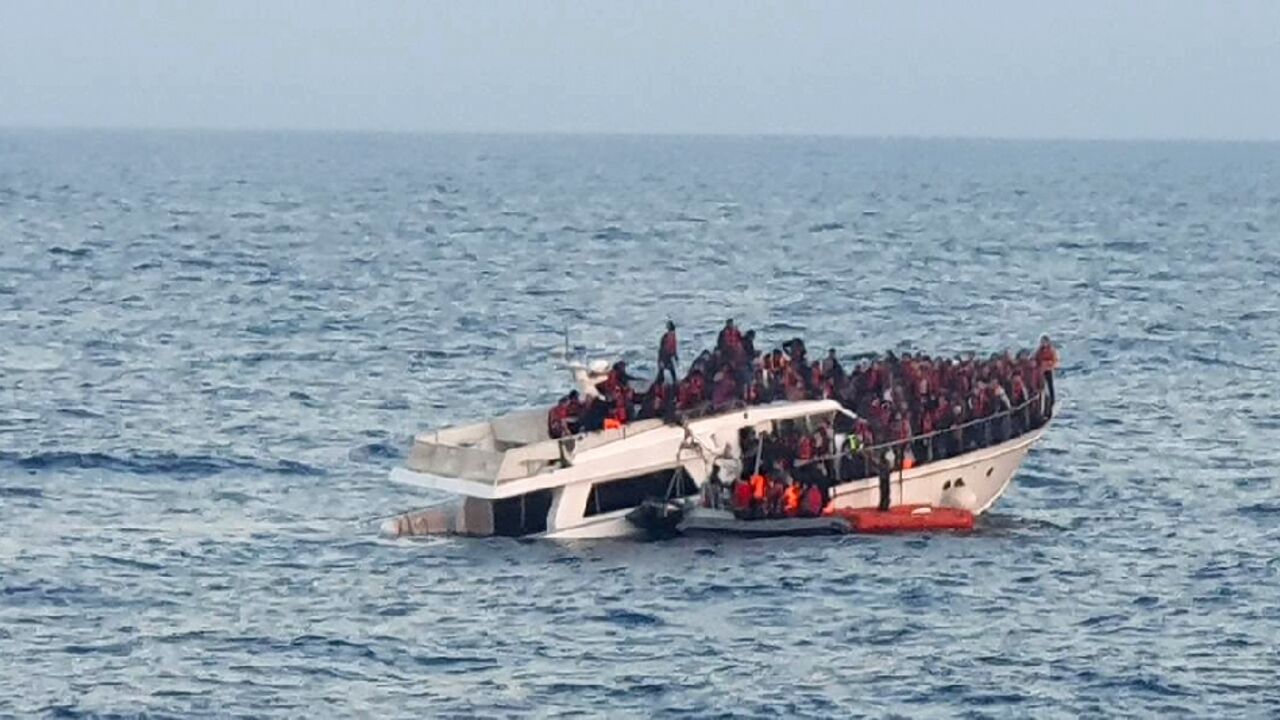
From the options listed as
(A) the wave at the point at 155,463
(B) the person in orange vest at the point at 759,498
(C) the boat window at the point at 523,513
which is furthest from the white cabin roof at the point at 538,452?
(A) the wave at the point at 155,463

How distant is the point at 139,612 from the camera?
39.5 meters

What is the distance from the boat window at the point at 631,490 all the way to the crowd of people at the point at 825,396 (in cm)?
70

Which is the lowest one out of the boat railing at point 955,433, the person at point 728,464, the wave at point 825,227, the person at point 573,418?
the wave at point 825,227

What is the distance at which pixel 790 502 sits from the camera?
4453cm

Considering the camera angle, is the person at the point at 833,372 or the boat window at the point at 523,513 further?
the person at the point at 833,372

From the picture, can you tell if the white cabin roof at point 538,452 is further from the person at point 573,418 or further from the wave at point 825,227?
the wave at point 825,227

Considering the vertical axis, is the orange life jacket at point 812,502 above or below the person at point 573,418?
below

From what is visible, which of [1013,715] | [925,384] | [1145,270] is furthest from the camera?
[1145,270]

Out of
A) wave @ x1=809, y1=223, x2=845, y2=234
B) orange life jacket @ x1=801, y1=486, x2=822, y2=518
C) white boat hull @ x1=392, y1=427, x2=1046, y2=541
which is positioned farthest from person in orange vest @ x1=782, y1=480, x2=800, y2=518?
wave @ x1=809, y1=223, x2=845, y2=234

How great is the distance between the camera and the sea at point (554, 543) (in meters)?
35.9

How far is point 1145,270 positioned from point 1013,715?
2919 inches

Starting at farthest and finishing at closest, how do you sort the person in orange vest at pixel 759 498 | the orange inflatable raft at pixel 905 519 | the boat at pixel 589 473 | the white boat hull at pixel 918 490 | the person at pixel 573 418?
the person at pixel 573 418, the orange inflatable raft at pixel 905 519, the person in orange vest at pixel 759 498, the white boat hull at pixel 918 490, the boat at pixel 589 473

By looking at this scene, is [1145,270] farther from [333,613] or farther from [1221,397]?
[333,613]

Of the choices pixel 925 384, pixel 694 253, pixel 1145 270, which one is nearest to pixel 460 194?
pixel 694 253
